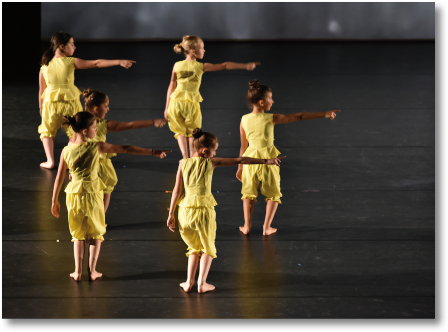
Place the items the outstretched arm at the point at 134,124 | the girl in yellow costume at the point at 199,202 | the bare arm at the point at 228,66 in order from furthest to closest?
the bare arm at the point at 228,66
the outstretched arm at the point at 134,124
the girl in yellow costume at the point at 199,202

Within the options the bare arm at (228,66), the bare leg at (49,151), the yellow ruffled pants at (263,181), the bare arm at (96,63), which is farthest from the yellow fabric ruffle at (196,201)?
the bare leg at (49,151)

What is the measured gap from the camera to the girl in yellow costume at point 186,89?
5.96 metres

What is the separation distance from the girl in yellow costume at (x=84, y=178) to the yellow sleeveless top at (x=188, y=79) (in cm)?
225

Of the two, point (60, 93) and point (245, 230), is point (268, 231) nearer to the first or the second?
point (245, 230)

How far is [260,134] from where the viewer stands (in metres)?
4.71

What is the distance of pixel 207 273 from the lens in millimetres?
4012

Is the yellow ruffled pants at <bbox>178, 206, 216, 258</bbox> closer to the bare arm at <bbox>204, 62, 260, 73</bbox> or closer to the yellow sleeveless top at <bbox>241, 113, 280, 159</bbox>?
the yellow sleeveless top at <bbox>241, 113, 280, 159</bbox>

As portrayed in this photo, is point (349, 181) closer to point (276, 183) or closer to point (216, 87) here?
point (276, 183)

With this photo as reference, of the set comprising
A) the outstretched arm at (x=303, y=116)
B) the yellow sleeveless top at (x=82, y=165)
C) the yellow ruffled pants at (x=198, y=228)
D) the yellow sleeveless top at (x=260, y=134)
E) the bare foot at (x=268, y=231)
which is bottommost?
the bare foot at (x=268, y=231)

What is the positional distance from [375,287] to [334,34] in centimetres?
990

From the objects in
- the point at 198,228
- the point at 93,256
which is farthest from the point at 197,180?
the point at 93,256

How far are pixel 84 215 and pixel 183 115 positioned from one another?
2.47 meters

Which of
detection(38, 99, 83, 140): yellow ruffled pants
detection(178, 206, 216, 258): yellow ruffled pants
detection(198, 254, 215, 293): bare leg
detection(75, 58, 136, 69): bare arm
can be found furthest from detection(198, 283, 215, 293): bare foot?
detection(38, 99, 83, 140): yellow ruffled pants

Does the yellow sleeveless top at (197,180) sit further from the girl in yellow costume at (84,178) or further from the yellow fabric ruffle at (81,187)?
the yellow fabric ruffle at (81,187)
